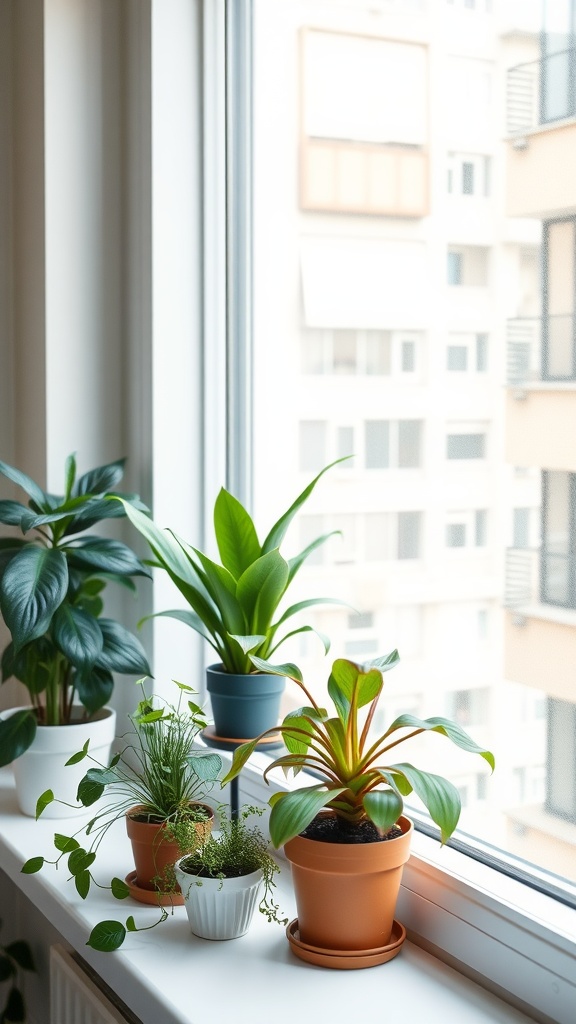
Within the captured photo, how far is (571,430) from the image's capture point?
3.59 ft

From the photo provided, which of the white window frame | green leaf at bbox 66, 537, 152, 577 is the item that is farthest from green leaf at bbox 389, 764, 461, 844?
green leaf at bbox 66, 537, 152, 577

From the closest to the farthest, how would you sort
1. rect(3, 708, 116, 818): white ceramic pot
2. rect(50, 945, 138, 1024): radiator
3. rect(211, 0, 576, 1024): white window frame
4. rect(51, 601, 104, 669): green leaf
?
rect(211, 0, 576, 1024): white window frame, rect(50, 945, 138, 1024): radiator, rect(51, 601, 104, 669): green leaf, rect(3, 708, 116, 818): white ceramic pot

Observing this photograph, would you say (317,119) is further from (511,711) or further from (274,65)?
(511,711)

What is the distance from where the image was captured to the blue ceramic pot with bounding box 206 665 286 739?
139 centimetres

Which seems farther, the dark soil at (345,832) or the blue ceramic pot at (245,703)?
the blue ceramic pot at (245,703)

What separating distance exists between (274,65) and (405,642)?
0.99 metres

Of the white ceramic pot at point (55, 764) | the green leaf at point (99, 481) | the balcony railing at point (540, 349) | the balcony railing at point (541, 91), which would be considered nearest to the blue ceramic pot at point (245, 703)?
the white ceramic pot at point (55, 764)

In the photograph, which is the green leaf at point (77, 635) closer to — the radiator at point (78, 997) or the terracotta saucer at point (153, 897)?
the terracotta saucer at point (153, 897)

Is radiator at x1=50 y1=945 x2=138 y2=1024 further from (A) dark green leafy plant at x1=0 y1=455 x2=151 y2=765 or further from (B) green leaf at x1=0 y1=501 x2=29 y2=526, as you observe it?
(B) green leaf at x1=0 y1=501 x2=29 y2=526

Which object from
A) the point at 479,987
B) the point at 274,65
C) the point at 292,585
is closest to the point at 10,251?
the point at 274,65

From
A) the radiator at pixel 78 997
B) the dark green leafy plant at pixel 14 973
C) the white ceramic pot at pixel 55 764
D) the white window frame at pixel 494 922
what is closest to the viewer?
the white window frame at pixel 494 922

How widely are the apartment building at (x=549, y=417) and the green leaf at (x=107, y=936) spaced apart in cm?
50

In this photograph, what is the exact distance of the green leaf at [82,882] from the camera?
1.28 metres

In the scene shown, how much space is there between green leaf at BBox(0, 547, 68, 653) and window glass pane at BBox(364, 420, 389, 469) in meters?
0.48
